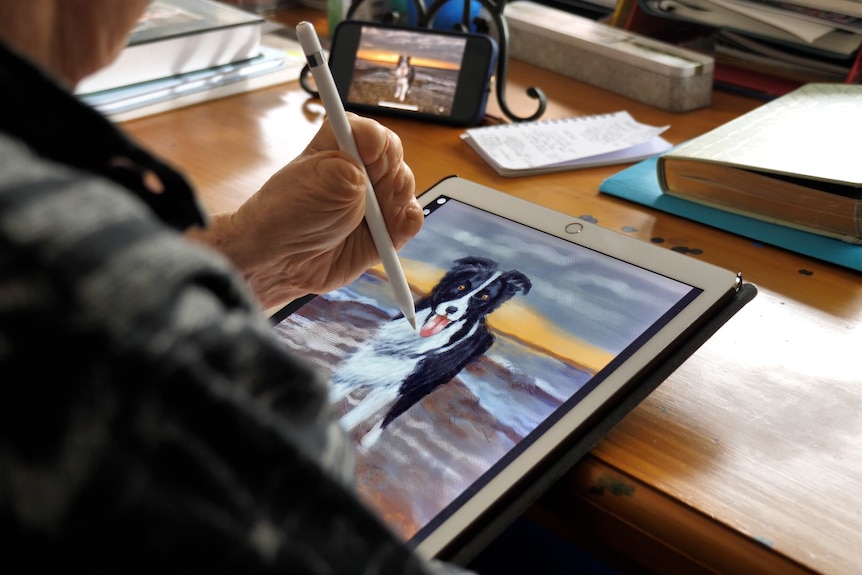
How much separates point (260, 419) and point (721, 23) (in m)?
1.13

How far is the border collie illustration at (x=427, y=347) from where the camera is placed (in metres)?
0.58

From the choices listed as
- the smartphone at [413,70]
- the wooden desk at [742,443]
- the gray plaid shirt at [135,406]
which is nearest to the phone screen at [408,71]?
the smartphone at [413,70]

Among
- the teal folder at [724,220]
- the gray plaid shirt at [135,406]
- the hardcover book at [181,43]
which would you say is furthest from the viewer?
the hardcover book at [181,43]

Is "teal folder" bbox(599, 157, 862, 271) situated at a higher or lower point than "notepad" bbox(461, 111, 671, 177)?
lower

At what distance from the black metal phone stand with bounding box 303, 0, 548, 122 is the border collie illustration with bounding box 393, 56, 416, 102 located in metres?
0.08

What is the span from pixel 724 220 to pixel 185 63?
69cm

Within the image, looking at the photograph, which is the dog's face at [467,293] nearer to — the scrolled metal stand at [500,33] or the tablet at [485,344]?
the tablet at [485,344]

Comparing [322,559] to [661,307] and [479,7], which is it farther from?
[479,7]

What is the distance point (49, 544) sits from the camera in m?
0.20

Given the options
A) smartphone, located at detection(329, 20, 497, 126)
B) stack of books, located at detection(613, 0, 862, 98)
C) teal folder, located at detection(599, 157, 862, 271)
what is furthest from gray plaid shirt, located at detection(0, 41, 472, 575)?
stack of books, located at detection(613, 0, 862, 98)

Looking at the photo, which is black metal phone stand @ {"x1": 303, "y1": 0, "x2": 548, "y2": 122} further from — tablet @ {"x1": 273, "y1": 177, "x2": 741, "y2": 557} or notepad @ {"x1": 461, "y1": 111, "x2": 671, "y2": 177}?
tablet @ {"x1": 273, "y1": 177, "x2": 741, "y2": 557}

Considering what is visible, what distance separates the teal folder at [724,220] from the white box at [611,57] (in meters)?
0.20

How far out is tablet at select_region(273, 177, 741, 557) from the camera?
1.67 ft

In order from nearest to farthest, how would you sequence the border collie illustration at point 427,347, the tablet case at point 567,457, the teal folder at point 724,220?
1. the tablet case at point 567,457
2. the border collie illustration at point 427,347
3. the teal folder at point 724,220
